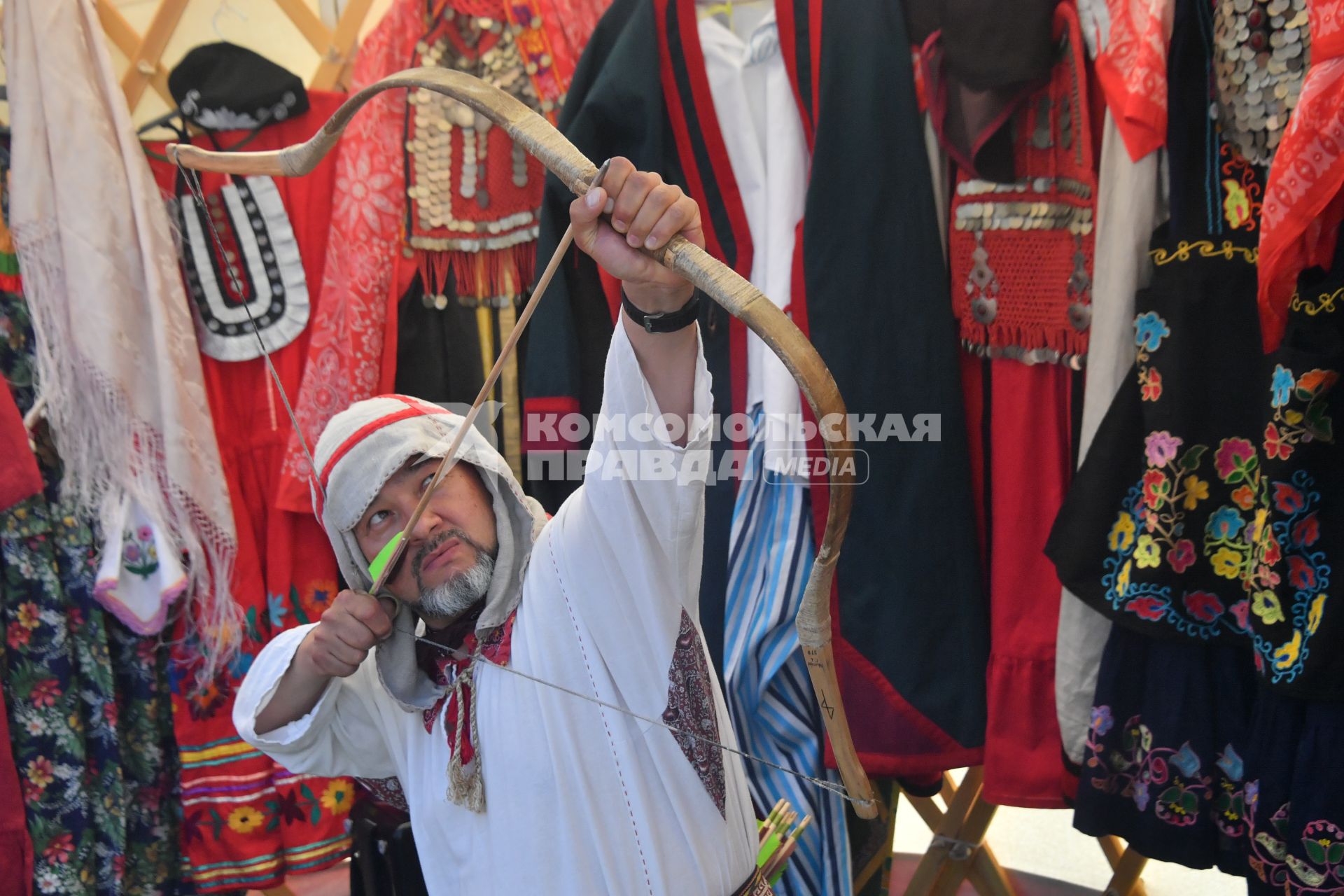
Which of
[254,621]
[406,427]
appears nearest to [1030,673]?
[406,427]

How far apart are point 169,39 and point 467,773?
1253mm

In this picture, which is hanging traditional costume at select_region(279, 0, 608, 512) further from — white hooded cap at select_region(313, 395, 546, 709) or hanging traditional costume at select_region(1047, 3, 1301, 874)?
hanging traditional costume at select_region(1047, 3, 1301, 874)

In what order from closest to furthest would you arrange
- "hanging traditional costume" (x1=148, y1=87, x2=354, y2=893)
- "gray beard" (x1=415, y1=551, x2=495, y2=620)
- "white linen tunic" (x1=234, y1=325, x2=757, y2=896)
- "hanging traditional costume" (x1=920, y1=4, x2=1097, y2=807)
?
"white linen tunic" (x1=234, y1=325, x2=757, y2=896)
"gray beard" (x1=415, y1=551, x2=495, y2=620)
"hanging traditional costume" (x1=920, y1=4, x2=1097, y2=807)
"hanging traditional costume" (x1=148, y1=87, x2=354, y2=893)

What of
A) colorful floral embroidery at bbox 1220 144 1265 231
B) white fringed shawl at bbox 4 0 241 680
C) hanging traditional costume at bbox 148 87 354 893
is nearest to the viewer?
colorful floral embroidery at bbox 1220 144 1265 231

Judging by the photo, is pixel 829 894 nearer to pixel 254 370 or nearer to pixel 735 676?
pixel 735 676

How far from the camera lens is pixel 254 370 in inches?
66.2

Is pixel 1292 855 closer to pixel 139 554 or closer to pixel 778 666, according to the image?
pixel 778 666

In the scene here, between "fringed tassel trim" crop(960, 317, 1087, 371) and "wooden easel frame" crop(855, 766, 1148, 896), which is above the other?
"fringed tassel trim" crop(960, 317, 1087, 371)

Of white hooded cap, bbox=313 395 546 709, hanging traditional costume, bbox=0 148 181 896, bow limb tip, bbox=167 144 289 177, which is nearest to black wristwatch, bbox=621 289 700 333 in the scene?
white hooded cap, bbox=313 395 546 709

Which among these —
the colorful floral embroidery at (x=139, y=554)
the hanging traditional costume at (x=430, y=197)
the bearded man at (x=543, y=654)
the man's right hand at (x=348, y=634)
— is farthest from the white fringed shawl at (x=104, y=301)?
the man's right hand at (x=348, y=634)

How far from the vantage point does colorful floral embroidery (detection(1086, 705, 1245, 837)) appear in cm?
125

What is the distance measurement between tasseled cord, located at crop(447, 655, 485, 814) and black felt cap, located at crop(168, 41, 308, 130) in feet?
3.23

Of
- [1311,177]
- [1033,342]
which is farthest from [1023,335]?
[1311,177]

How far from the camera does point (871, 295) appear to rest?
4.49 feet
